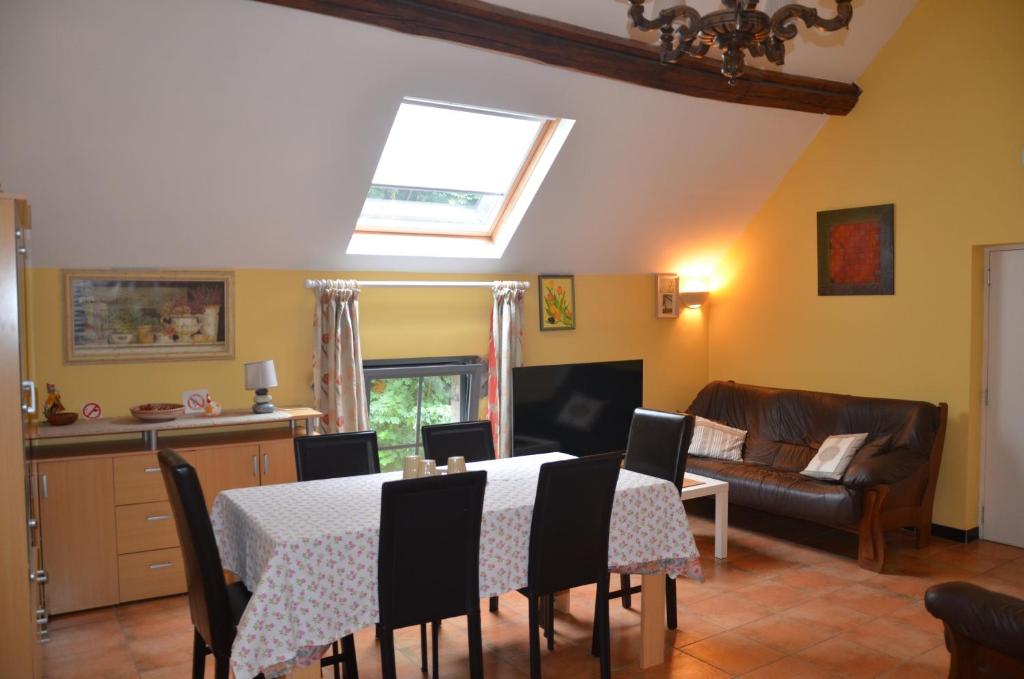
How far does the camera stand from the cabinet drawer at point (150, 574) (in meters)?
4.41

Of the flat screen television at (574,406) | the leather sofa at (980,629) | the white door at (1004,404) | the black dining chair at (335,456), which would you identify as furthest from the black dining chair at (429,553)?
the white door at (1004,404)

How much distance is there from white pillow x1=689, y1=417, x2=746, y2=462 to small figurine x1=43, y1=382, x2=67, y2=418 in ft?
13.6

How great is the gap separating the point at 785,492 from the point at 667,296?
2149 millimetres

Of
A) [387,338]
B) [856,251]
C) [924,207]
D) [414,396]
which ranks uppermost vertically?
[924,207]

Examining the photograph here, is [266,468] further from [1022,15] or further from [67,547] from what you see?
[1022,15]

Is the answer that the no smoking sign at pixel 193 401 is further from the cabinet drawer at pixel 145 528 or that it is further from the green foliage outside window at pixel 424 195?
the green foliage outside window at pixel 424 195

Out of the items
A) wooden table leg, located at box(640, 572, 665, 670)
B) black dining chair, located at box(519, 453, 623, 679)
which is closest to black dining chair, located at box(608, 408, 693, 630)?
wooden table leg, located at box(640, 572, 665, 670)

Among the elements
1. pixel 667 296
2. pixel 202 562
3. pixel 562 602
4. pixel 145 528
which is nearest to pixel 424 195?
pixel 667 296

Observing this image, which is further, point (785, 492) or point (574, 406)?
point (574, 406)

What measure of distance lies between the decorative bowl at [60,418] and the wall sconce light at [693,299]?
4583 mm

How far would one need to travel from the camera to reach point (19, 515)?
313 centimetres

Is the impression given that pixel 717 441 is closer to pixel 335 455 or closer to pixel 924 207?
pixel 924 207

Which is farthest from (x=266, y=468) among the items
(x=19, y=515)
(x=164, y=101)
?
(x=164, y=101)

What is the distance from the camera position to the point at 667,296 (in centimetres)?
687
